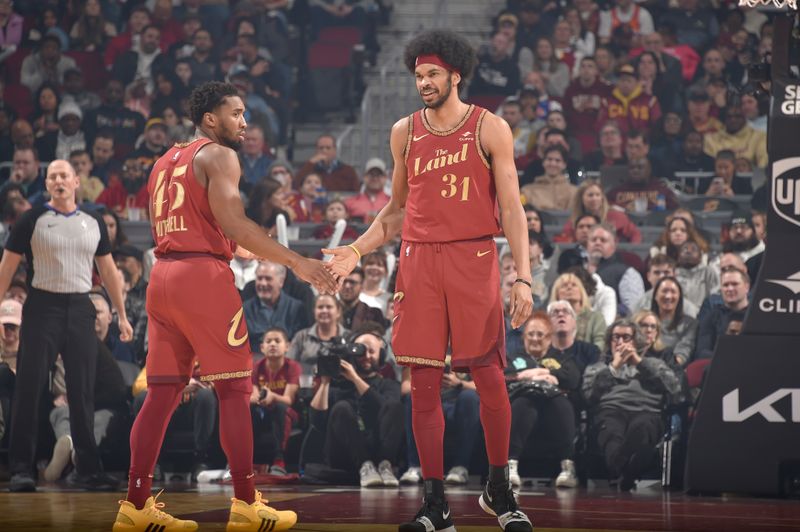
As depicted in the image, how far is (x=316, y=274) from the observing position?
5.45 meters

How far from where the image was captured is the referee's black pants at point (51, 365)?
8.01m

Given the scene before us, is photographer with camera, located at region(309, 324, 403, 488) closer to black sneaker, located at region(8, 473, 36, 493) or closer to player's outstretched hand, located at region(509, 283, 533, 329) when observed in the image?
black sneaker, located at region(8, 473, 36, 493)

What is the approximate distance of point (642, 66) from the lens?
1377 centimetres

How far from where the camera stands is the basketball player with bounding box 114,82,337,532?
5227 mm

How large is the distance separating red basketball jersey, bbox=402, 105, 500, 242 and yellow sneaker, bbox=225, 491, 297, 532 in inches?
51.6

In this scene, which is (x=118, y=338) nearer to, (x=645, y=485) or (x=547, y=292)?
(x=547, y=292)

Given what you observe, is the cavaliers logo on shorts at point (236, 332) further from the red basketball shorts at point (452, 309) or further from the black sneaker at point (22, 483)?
the black sneaker at point (22, 483)

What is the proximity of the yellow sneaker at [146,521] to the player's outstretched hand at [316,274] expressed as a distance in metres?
1.13

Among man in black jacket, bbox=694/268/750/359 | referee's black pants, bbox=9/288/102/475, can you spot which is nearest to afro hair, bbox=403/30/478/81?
referee's black pants, bbox=9/288/102/475

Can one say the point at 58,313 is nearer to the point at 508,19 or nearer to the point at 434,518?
the point at 434,518

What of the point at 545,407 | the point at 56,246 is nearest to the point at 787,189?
the point at 545,407

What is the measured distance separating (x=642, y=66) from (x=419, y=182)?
8797 mm

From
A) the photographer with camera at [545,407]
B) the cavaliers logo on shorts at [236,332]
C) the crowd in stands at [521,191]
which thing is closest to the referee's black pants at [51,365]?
the crowd in stands at [521,191]

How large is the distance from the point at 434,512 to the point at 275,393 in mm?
4136
